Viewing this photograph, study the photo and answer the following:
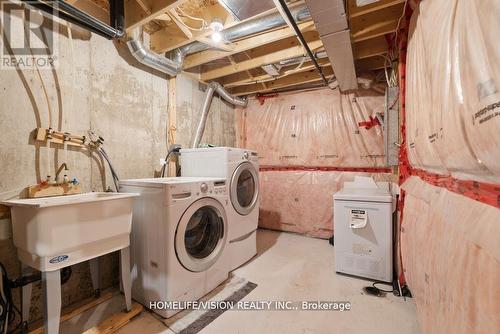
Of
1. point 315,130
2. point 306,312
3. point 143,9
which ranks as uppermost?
point 143,9

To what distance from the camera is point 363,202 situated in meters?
2.01

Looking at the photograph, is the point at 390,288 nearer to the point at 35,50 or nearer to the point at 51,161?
the point at 51,161

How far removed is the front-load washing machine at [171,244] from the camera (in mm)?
1530

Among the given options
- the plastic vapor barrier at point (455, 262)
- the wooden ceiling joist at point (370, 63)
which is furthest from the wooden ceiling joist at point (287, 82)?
the plastic vapor barrier at point (455, 262)

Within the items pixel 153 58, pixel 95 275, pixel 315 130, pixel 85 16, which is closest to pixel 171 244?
pixel 95 275

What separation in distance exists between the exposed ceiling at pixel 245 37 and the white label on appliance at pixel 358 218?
145 cm

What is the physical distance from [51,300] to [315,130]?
3.14m

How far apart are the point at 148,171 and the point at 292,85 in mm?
2345

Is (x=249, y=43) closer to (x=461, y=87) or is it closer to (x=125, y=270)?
(x=461, y=87)

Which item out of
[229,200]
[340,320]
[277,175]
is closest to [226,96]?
[277,175]

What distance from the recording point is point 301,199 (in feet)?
10.9

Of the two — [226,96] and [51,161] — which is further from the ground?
[226,96]

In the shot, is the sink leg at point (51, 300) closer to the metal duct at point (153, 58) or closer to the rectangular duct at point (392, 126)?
the metal duct at point (153, 58)

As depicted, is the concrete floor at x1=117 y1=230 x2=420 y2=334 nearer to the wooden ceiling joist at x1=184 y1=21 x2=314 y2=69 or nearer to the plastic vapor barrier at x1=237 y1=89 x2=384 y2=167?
the plastic vapor barrier at x1=237 y1=89 x2=384 y2=167
